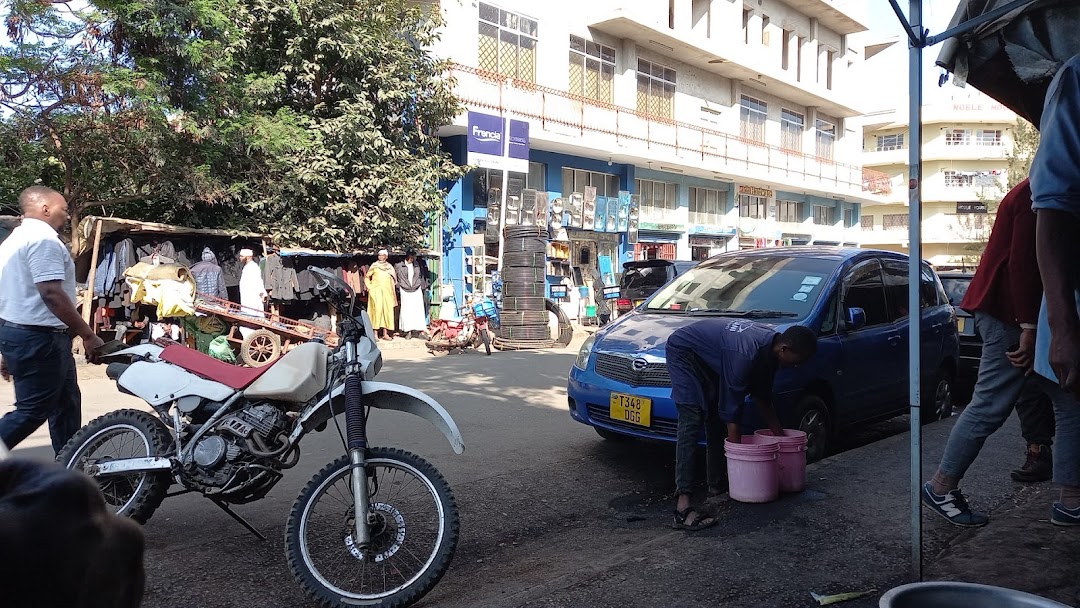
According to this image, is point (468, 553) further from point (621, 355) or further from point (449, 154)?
point (449, 154)

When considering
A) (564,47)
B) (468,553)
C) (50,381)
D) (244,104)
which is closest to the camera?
(468,553)

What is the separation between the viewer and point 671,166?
2283cm

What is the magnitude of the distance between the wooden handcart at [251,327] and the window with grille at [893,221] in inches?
1906

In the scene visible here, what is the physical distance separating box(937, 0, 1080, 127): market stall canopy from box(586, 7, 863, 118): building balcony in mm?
18306

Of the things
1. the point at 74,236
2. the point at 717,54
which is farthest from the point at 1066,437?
the point at 717,54

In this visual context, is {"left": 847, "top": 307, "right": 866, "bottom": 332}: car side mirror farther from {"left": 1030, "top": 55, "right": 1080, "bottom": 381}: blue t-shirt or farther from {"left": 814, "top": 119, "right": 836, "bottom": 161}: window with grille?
{"left": 814, "top": 119, "right": 836, "bottom": 161}: window with grille

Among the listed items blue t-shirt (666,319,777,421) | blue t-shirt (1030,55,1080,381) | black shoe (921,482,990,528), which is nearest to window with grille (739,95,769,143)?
blue t-shirt (666,319,777,421)

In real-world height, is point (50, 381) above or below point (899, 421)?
above

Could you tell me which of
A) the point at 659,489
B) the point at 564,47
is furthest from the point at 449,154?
the point at 659,489

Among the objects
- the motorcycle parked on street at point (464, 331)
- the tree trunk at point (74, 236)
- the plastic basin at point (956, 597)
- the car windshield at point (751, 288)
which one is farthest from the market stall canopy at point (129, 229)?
the plastic basin at point (956, 597)

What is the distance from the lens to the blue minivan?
5.16 meters

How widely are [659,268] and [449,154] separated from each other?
543 cm

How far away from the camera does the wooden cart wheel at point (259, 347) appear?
10.9 metres

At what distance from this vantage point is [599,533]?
426 centimetres
